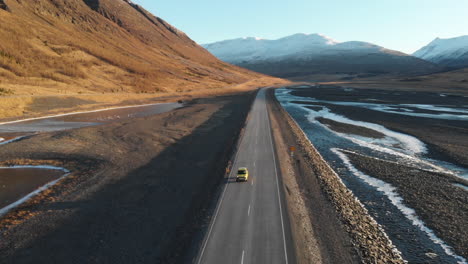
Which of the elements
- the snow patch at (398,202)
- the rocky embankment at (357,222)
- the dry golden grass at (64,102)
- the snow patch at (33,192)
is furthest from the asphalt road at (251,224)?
the dry golden grass at (64,102)

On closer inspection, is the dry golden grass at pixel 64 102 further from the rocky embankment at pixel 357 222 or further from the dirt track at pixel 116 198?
the rocky embankment at pixel 357 222

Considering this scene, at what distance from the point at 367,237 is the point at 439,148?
38.1m

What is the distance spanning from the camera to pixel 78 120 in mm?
73438

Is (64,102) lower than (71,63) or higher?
lower

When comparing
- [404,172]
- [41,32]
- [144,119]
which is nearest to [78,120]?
[144,119]

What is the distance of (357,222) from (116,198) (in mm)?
25435

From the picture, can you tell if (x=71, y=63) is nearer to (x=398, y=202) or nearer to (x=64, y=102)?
(x=64, y=102)

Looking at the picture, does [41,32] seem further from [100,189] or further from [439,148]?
[439,148]

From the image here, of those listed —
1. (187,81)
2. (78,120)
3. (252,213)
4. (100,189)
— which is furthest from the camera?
(187,81)

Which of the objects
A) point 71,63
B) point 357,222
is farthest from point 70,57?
point 357,222

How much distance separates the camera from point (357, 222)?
88.1 feet

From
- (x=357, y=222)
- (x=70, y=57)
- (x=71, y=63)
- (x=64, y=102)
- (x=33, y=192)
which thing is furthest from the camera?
(x=70, y=57)

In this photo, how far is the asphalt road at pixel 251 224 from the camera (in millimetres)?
20500

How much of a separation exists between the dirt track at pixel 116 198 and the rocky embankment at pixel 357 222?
13.5 m
